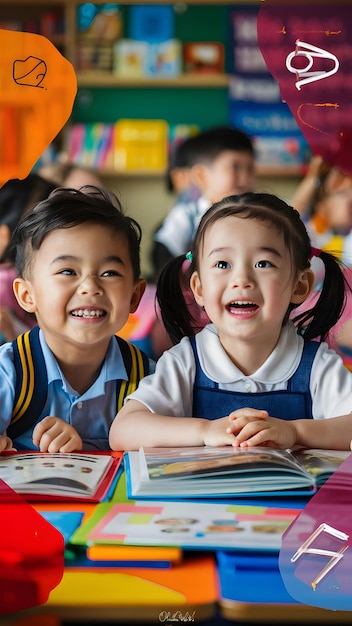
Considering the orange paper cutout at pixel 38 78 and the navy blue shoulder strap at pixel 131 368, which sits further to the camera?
the navy blue shoulder strap at pixel 131 368

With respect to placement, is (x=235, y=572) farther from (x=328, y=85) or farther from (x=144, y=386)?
(x=328, y=85)

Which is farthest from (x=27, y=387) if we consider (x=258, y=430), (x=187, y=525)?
(x=187, y=525)

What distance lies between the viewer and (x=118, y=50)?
4.62 m

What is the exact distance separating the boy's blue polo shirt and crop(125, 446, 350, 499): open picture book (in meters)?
0.27

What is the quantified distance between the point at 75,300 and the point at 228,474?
1.25 feet

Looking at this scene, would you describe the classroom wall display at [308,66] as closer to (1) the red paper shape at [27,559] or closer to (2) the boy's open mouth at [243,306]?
(2) the boy's open mouth at [243,306]

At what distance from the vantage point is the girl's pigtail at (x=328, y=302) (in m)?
1.22

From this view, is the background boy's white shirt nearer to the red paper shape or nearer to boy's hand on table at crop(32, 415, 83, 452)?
boy's hand on table at crop(32, 415, 83, 452)

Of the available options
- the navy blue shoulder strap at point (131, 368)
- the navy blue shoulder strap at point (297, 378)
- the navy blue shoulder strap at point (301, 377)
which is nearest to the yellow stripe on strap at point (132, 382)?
the navy blue shoulder strap at point (131, 368)

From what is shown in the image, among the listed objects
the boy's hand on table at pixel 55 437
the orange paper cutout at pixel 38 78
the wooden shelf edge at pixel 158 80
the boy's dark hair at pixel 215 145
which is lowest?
the boy's hand on table at pixel 55 437

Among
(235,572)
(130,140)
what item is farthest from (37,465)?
(130,140)

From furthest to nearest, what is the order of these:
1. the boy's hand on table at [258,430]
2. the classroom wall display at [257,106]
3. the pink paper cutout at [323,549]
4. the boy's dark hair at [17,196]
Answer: the classroom wall display at [257,106], the boy's dark hair at [17,196], the boy's hand on table at [258,430], the pink paper cutout at [323,549]

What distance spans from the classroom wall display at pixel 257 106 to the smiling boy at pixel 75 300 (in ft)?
12.0

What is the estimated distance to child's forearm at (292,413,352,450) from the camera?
1.04 meters
